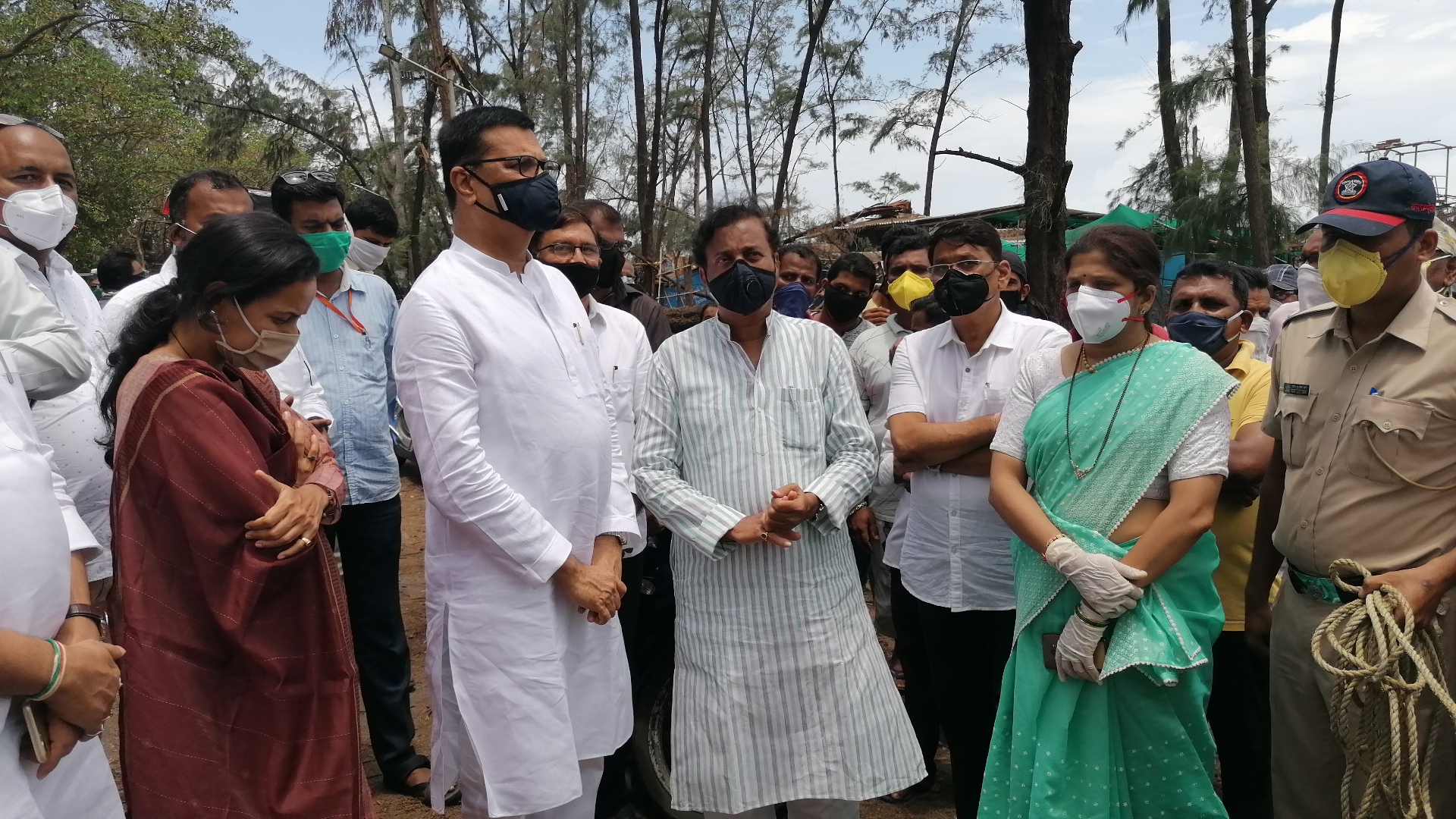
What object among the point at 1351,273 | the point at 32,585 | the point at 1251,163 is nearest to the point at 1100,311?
the point at 1351,273

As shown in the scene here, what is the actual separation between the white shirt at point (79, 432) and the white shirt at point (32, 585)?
107 cm

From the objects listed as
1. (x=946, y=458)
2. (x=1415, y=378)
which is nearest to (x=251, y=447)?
(x=946, y=458)

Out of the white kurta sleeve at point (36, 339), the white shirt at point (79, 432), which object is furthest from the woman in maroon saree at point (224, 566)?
the white shirt at point (79, 432)

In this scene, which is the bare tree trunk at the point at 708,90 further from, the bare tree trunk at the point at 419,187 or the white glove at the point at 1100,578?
the white glove at the point at 1100,578

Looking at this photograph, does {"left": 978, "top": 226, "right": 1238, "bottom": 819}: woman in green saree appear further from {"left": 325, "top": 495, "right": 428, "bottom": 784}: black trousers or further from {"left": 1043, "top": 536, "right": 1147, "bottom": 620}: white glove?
{"left": 325, "top": 495, "right": 428, "bottom": 784}: black trousers

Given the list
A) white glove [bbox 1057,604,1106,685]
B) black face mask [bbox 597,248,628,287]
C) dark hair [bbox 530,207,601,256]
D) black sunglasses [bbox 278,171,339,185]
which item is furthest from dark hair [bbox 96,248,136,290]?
white glove [bbox 1057,604,1106,685]

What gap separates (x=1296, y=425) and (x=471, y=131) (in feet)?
7.72

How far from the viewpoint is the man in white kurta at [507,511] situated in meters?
2.41

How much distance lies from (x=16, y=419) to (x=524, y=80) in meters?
22.2

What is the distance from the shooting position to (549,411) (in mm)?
2553

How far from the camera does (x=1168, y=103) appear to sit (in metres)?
17.3

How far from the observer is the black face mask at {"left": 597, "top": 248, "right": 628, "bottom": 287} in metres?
3.98

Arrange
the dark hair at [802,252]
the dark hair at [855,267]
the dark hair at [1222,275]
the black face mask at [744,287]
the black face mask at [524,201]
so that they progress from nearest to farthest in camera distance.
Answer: the black face mask at [524,201] → the black face mask at [744,287] → the dark hair at [1222,275] → the dark hair at [855,267] → the dark hair at [802,252]

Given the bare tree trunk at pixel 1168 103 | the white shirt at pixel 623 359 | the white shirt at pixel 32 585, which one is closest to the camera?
the white shirt at pixel 32 585
